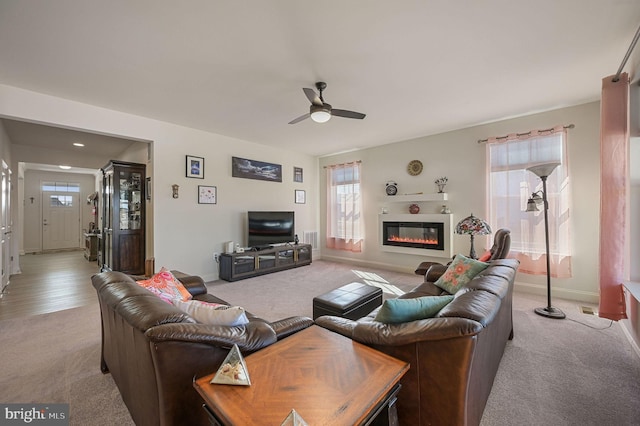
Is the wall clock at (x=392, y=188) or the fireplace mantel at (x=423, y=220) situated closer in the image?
the fireplace mantel at (x=423, y=220)

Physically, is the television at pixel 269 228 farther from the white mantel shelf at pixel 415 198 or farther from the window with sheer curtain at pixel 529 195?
the window with sheer curtain at pixel 529 195

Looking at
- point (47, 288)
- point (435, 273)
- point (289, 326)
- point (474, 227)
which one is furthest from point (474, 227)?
point (47, 288)

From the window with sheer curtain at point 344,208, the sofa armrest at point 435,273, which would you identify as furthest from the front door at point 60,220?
the sofa armrest at point 435,273

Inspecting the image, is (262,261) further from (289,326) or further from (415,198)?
(289,326)

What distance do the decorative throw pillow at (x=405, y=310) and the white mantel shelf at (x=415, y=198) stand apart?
3.81 metres

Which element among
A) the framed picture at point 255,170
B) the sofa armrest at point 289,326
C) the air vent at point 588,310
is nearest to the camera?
the sofa armrest at point 289,326

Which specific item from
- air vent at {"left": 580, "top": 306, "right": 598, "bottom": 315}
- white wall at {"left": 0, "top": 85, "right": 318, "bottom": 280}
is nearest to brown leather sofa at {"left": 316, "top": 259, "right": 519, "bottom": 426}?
air vent at {"left": 580, "top": 306, "right": 598, "bottom": 315}

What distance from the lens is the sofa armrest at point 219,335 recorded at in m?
1.07

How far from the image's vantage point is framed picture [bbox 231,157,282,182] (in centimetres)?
531

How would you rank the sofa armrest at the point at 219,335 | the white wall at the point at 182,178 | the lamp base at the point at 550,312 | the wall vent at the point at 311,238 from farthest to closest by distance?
the wall vent at the point at 311,238
the white wall at the point at 182,178
the lamp base at the point at 550,312
the sofa armrest at the point at 219,335

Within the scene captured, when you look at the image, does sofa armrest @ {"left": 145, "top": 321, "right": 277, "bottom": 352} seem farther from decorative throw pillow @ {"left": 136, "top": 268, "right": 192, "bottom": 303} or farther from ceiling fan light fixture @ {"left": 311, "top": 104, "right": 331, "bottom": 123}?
ceiling fan light fixture @ {"left": 311, "top": 104, "right": 331, "bottom": 123}

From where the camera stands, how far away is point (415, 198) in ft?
16.8

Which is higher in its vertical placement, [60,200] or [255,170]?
[255,170]

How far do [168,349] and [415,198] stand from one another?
4.81m
